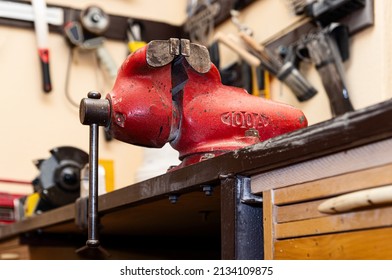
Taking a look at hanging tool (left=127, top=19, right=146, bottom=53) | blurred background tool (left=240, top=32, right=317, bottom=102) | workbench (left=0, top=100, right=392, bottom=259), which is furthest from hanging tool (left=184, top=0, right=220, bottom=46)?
workbench (left=0, top=100, right=392, bottom=259)

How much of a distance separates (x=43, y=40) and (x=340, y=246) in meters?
2.23

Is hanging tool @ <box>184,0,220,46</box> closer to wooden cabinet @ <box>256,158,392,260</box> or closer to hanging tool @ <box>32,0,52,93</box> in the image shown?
hanging tool @ <box>32,0,52,93</box>

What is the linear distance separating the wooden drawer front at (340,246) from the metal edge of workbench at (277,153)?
0.12 meters

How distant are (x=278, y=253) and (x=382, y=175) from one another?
0.91 feet

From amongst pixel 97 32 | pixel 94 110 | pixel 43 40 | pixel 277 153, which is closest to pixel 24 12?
pixel 43 40

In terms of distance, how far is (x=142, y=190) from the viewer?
154cm

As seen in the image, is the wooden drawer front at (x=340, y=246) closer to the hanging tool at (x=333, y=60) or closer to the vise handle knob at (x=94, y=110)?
the vise handle knob at (x=94, y=110)

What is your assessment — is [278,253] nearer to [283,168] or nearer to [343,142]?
[283,168]

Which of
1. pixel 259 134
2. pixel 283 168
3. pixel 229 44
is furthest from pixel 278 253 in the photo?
pixel 229 44

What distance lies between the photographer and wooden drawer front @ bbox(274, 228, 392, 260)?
954 millimetres

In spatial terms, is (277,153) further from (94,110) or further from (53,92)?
(53,92)

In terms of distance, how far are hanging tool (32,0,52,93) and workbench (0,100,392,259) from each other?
1275 mm

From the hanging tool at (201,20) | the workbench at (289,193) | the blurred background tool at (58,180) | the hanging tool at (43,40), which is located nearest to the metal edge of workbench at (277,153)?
the workbench at (289,193)

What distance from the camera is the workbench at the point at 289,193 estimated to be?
96cm
